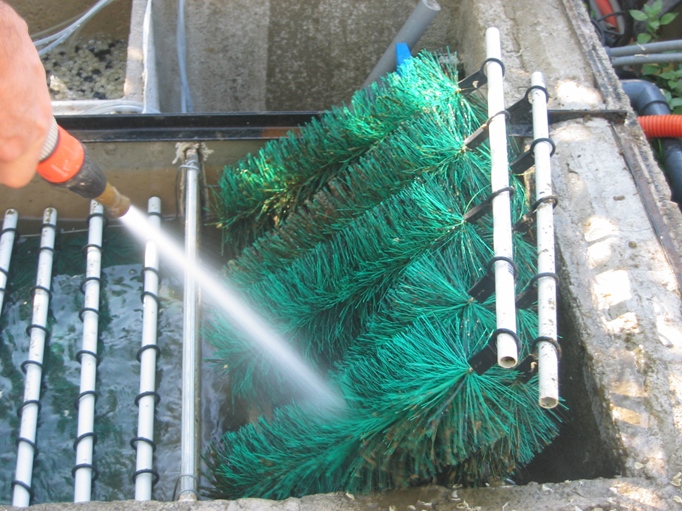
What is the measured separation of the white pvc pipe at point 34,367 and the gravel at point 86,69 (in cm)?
101

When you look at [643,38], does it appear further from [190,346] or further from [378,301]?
[190,346]

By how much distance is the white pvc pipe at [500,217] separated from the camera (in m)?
1.25

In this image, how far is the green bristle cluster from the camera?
4.50ft

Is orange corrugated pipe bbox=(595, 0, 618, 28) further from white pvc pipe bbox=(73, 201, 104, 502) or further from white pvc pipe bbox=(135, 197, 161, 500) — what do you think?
white pvc pipe bbox=(73, 201, 104, 502)

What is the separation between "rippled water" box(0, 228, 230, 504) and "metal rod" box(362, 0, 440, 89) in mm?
1047

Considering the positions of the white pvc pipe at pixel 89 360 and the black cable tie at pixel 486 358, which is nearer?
the black cable tie at pixel 486 358

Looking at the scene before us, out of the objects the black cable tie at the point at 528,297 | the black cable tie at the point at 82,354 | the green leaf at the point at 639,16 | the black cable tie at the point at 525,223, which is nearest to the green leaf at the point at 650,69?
the green leaf at the point at 639,16

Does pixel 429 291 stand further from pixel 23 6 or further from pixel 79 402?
pixel 23 6

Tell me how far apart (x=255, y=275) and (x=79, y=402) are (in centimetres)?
61

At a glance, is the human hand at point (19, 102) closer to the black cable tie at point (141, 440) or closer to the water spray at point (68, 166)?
the water spray at point (68, 166)

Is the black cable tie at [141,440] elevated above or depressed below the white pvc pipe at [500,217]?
below

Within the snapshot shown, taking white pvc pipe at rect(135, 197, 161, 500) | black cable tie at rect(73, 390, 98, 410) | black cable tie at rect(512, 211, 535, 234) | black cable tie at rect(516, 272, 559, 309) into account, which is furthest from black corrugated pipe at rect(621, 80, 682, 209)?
black cable tie at rect(73, 390, 98, 410)

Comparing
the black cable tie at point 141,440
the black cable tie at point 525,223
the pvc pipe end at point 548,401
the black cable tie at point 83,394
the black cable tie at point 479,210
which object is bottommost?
the black cable tie at point 141,440

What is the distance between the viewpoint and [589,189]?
1858mm
